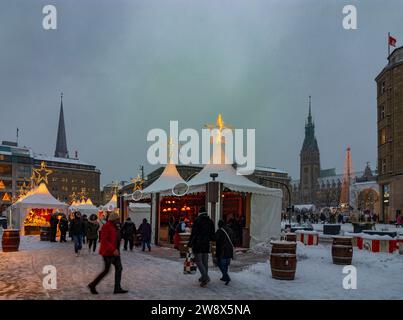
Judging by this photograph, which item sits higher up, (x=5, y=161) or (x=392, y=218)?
(x=5, y=161)

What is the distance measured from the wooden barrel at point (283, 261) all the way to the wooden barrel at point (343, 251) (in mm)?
3480

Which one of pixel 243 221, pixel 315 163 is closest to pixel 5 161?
pixel 243 221

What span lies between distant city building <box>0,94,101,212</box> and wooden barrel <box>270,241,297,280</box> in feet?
321

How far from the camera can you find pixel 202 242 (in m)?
10.1

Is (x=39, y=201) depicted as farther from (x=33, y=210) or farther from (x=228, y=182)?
(x=228, y=182)

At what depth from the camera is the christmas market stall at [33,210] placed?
30509mm

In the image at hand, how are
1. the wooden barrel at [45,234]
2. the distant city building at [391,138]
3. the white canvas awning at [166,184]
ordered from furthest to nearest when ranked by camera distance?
the distant city building at [391,138]
the wooden barrel at [45,234]
the white canvas awning at [166,184]

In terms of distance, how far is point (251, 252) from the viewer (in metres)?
18.4

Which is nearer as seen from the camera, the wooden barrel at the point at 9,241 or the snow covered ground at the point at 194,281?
the snow covered ground at the point at 194,281

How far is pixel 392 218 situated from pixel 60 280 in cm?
4321

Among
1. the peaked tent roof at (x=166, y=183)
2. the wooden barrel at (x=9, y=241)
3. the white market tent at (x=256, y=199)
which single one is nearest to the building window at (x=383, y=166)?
the peaked tent roof at (x=166, y=183)

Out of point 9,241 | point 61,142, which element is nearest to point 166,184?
point 9,241

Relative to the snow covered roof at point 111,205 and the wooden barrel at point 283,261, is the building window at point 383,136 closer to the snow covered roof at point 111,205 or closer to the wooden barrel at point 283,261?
the snow covered roof at point 111,205

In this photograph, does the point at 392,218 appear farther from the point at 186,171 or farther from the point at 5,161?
the point at 5,161
